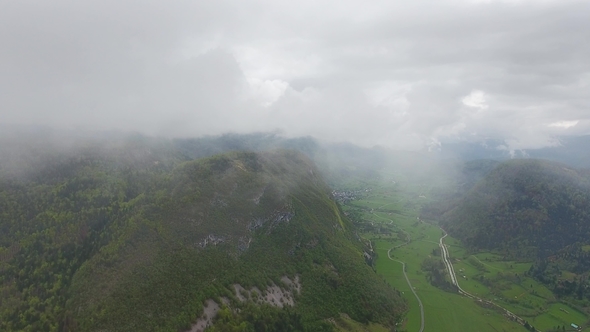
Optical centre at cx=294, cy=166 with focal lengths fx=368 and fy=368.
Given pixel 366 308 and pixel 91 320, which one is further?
pixel 366 308

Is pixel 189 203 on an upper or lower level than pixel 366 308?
upper

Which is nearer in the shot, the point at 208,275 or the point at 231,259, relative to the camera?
the point at 208,275

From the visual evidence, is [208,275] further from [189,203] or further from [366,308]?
[366,308]

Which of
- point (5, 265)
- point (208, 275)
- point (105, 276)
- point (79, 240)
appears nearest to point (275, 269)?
point (208, 275)

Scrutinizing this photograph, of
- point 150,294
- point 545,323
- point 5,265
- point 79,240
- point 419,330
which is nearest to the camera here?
point 150,294

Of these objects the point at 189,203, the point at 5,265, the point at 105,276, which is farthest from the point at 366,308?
the point at 5,265

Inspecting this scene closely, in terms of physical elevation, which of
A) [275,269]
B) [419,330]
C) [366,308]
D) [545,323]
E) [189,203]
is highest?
[189,203]

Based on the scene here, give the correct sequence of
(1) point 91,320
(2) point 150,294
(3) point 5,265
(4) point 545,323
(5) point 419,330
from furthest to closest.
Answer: (4) point 545,323 → (5) point 419,330 → (3) point 5,265 → (2) point 150,294 → (1) point 91,320

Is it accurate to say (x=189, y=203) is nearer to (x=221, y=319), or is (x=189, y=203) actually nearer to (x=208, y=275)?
(x=208, y=275)

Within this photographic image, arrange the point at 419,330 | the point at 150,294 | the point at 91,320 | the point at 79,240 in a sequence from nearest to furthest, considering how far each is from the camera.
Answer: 1. the point at 91,320
2. the point at 150,294
3. the point at 79,240
4. the point at 419,330
